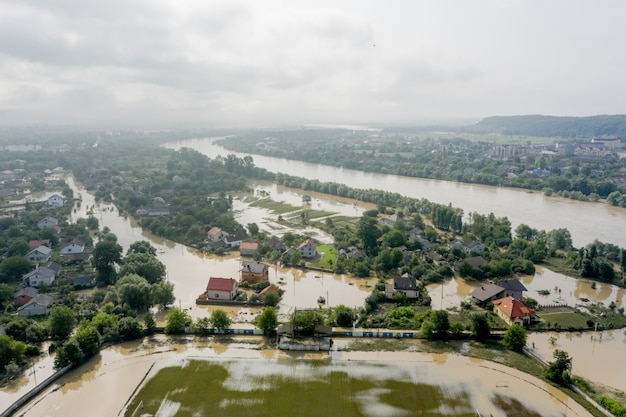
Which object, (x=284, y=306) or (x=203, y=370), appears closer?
(x=203, y=370)

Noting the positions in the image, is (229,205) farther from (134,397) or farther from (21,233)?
(134,397)

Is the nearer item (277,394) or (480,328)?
(277,394)

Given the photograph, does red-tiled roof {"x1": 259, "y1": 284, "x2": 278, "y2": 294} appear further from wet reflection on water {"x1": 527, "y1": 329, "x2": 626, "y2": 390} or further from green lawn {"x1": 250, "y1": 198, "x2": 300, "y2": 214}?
green lawn {"x1": 250, "y1": 198, "x2": 300, "y2": 214}

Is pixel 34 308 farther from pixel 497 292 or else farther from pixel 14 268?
pixel 497 292

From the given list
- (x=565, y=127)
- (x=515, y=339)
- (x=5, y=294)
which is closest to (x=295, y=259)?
(x=515, y=339)

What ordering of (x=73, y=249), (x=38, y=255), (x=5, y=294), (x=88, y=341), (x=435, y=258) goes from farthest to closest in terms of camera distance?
(x=73, y=249)
(x=435, y=258)
(x=38, y=255)
(x=5, y=294)
(x=88, y=341)

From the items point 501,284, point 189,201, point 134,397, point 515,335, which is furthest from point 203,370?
point 189,201
